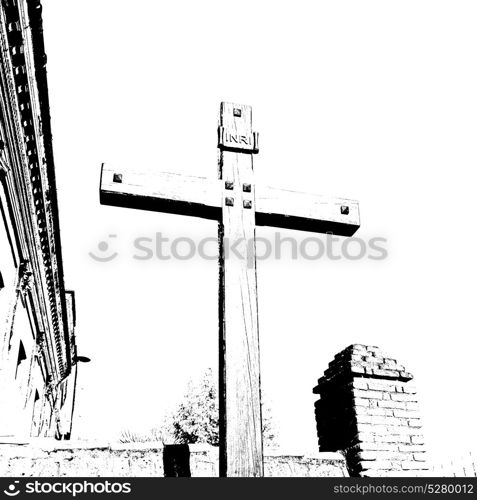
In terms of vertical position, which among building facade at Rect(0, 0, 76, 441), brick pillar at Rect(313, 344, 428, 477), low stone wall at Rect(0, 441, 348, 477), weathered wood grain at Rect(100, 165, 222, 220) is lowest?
low stone wall at Rect(0, 441, 348, 477)

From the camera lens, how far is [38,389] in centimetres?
1088

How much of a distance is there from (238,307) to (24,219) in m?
5.37

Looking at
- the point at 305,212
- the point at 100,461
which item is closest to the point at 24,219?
the point at 100,461

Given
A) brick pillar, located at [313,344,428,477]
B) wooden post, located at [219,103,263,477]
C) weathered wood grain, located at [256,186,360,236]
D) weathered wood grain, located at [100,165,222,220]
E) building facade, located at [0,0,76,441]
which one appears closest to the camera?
wooden post, located at [219,103,263,477]

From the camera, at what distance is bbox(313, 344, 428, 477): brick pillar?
3.60 metres

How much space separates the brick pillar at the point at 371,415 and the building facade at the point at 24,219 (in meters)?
3.11

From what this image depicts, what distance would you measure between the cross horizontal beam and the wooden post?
0.31 ft

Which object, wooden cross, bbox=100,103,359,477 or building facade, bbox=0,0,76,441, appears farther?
building facade, bbox=0,0,76,441

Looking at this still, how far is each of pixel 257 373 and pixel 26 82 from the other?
4844 millimetres

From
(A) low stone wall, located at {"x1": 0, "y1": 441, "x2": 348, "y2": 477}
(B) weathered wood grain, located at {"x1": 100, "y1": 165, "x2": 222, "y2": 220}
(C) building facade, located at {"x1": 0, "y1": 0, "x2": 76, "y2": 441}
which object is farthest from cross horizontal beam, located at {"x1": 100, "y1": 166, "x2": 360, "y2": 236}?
(C) building facade, located at {"x1": 0, "y1": 0, "x2": 76, "y2": 441}

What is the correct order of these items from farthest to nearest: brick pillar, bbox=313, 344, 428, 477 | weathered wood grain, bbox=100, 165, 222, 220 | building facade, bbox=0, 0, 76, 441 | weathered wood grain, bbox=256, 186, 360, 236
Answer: building facade, bbox=0, 0, 76, 441, brick pillar, bbox=313, 344, 428, 477, weathered wood grain, bbox=256, 186, 360, 236, weathered wood grain, bbox=100, 165, 222, 220

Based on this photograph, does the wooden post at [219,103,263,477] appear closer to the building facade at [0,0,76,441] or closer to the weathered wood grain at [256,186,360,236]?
the weathered wood grain at [256,186,360,236]
